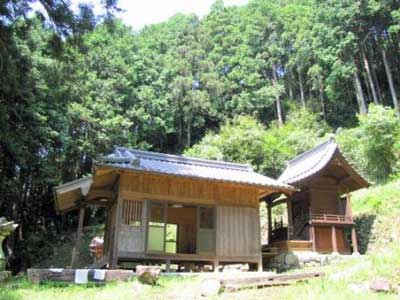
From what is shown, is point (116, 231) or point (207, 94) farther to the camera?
point (207, 94)

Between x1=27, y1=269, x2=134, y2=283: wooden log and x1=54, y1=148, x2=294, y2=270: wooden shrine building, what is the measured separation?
3.05m

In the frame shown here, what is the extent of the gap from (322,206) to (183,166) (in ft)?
19.6

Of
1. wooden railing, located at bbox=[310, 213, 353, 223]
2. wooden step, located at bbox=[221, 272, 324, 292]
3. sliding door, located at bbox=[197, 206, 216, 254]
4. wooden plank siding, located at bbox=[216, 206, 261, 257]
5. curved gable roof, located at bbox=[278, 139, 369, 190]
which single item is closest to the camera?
wooden step, located at bbox=[221, 272, 324, 292]

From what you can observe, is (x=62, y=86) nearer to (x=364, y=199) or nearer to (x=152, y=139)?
(x=364, y=199)

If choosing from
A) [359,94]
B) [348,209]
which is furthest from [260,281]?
[359,94]

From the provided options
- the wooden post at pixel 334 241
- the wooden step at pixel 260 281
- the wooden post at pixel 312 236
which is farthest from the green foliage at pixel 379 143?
the wooden step at pixel 260 281

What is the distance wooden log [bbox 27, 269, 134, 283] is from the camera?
8.91 meters

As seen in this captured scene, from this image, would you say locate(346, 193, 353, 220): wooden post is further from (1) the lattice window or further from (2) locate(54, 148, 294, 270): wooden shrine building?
(1) the lattice window

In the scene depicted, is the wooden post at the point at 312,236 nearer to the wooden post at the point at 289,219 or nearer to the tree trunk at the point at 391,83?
the wooden post at the point at 289,219

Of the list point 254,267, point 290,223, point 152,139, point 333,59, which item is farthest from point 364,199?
point 152,139

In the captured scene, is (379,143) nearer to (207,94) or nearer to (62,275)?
(62,275)

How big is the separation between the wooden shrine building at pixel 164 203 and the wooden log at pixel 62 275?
10.0 feet

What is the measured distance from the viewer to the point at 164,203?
13.2 meters

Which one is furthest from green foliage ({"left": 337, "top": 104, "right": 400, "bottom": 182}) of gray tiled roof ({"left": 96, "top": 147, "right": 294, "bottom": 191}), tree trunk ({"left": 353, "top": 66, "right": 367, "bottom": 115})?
gray tiled roof ({"left": 96, "top": 147, "right": 294, "bottom": 191})
